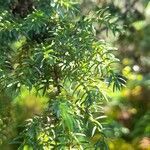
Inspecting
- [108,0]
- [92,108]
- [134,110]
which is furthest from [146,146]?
[92,108]

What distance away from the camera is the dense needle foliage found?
1334 mm

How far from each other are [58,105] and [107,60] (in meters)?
0.20

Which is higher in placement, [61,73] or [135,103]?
[135,103]

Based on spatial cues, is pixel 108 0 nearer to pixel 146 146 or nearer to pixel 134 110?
pixel 146 146

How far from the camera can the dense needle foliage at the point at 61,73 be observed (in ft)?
4.38

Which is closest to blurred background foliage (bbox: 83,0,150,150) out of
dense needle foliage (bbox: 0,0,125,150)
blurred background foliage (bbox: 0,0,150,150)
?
blurred background foliage (bbox: 0,0,150,150)

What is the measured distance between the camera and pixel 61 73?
1403mm

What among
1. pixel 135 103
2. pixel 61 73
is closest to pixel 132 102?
pixel 135 103

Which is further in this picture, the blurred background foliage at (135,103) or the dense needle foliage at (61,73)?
the blurred background foliage at (135,103)

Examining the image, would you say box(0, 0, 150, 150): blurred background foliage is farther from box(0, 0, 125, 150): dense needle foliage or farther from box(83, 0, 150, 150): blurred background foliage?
box(0, 0, 125, 150): dense needle foliage

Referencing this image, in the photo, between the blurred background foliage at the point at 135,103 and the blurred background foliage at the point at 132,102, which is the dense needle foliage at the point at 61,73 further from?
the blurred background foliage at the point at 135,103

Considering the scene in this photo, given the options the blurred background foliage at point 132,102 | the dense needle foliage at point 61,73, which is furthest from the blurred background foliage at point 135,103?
the dense needle foliage at point 61,73

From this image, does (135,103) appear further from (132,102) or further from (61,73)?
(61,73)

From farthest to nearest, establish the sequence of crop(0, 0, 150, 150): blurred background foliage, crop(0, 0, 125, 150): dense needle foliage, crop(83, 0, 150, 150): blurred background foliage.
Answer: crop(83, 0, 150, 150): blurred background foliage, crop(0, 0, 150, 150): blurred background foliage, crop(0, 0, 125, 150): dense needle foliage
